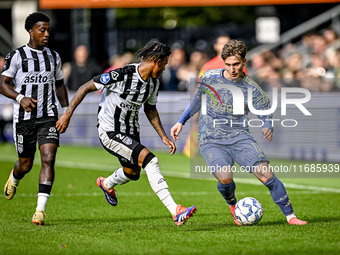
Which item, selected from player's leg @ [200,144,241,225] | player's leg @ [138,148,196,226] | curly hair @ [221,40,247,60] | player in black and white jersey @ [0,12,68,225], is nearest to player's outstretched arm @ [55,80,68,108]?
player in black and white jersey @ [0,12,68,225]

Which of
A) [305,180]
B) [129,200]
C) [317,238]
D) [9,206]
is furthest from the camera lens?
[305,180]

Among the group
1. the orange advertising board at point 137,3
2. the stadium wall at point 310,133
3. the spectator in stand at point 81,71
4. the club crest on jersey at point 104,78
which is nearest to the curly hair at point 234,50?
the club crest on jersey at point 104,78

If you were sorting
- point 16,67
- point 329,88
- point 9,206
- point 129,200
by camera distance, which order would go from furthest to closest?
point 329,88, point 129,200, point 9,206, point 16,67

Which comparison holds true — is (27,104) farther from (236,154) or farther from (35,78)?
(236,154)

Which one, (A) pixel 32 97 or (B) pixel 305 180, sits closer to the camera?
(A) pixel 32 97

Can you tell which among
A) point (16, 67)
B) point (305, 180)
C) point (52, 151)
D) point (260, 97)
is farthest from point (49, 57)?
point (305, 180)

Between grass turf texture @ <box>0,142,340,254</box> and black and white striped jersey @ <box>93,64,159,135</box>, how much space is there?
117 cm

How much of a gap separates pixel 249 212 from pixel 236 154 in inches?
26.6

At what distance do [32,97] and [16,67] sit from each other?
1.31 feet

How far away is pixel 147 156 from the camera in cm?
775

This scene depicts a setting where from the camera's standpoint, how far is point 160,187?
7590 millimetres

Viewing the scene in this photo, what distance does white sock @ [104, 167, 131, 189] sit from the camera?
346 inches

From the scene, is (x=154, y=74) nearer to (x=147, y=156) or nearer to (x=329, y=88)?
(x=147, y=156)

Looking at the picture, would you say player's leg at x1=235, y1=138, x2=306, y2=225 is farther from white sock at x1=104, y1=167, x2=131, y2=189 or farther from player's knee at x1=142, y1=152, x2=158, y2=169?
white sock at x1=104, y1=167, x2=131, y2=189
